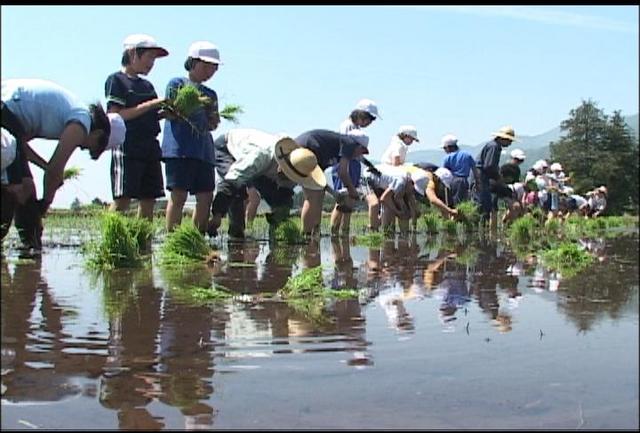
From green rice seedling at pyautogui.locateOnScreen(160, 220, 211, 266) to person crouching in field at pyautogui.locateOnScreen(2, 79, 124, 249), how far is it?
1225 millimetres

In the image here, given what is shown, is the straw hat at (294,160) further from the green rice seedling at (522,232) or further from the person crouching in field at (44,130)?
the person crouching in field at (44,130)

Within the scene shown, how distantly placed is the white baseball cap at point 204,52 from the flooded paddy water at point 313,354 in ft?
8.57

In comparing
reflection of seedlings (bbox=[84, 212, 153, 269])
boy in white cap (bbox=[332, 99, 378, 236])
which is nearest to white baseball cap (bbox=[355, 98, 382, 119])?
boy in white cap (bbox=[332, 99, 378, 236])

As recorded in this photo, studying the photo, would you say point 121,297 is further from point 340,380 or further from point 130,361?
point 340,380

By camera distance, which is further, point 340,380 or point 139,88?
point 139,88

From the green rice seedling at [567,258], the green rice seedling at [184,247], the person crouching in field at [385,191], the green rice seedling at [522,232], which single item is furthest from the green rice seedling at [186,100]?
the person crouching in field at [385,191]

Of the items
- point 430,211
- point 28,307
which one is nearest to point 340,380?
point 28,307

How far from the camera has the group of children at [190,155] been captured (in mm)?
4211

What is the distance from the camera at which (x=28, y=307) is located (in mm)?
3719

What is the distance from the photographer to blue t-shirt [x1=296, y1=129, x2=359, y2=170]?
9094 millimetres

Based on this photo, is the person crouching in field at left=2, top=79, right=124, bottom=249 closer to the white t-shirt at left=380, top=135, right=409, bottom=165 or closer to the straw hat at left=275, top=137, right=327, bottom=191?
the straw hat at left=275, top=137, right=327, bottom=191

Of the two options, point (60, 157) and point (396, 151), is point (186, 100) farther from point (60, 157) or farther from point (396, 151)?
point (396, 151)

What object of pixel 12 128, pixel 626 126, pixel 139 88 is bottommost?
pixel 12 128

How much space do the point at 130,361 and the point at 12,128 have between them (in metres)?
1.82
